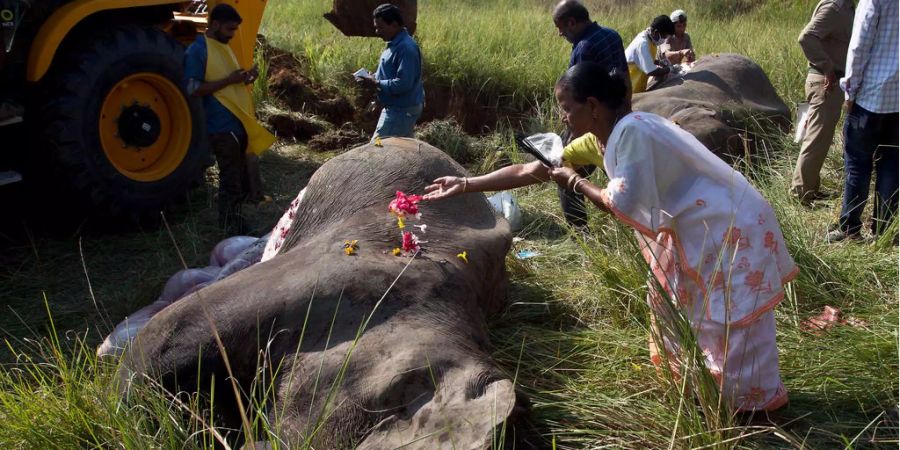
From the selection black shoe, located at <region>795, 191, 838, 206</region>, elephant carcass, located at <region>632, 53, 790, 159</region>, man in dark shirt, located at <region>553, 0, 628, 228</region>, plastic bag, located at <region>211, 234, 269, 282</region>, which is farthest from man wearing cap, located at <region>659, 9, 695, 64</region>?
plastic bag, located at <region>211, 234, 269, 282</region>

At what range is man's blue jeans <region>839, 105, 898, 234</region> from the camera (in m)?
5.20

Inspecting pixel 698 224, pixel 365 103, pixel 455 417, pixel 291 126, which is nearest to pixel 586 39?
pixel 698 224

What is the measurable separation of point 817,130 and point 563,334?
317cm

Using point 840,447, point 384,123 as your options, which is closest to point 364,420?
point 840,447

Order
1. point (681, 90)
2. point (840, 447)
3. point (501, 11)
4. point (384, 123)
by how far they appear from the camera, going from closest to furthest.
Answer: point (840, 447) < point (384, 123) < point (681, 90) < point (501, 11)

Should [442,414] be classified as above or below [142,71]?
below

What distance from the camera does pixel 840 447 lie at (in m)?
3.09

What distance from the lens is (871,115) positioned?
518cm

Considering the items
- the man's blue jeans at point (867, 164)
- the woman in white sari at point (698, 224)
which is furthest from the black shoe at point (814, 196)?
the woman in white sari at point (698, 224)

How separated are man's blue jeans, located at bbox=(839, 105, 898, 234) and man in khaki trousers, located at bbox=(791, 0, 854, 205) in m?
0.75

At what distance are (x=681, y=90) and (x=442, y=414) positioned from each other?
18.0ft

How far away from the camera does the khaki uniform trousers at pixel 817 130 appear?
6125mm

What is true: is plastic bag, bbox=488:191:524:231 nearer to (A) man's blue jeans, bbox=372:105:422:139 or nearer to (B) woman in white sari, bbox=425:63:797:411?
(A) man's blue jeans, bbox=372:105:422:139

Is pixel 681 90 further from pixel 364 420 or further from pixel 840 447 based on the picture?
pixel 364 420
